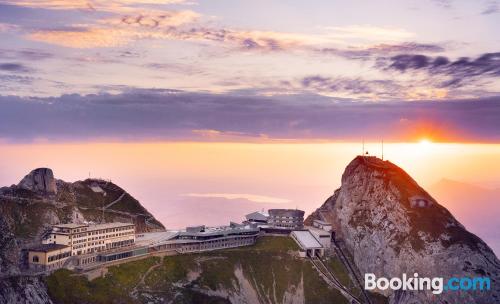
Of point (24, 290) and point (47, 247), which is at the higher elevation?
point (47, 247)

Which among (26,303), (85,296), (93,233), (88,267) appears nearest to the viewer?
(26,303)

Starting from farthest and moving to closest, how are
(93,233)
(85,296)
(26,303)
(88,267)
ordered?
(93,233)
(88,267)
(85,296)
(26,303)

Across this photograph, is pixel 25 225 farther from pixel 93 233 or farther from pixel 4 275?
pixel 4 275

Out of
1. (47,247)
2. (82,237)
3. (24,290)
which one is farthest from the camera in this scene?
(82,237)

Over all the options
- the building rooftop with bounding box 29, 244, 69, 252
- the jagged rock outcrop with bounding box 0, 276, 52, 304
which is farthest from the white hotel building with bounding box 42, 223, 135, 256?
the jagged rock outcrop with bounding box 0, 276, 52, 304

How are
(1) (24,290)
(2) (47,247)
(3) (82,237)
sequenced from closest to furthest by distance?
(1) (24,290), (2) (47,247), (3) (82,237)

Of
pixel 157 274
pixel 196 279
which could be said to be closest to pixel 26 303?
pixel 157 274

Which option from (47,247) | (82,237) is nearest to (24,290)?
(47,247)

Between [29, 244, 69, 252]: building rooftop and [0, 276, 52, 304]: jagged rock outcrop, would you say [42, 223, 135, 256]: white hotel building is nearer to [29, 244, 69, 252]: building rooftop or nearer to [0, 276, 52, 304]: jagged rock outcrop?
[29, 244, 69, 252]: building rooftop

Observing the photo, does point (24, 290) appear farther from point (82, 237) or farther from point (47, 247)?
point (82, 237)

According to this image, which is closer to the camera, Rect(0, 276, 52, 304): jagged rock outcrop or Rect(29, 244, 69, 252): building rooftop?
Rect(0, 276, 52, 304): jagged rock outcrop

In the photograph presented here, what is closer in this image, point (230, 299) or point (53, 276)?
point (53, 276)
